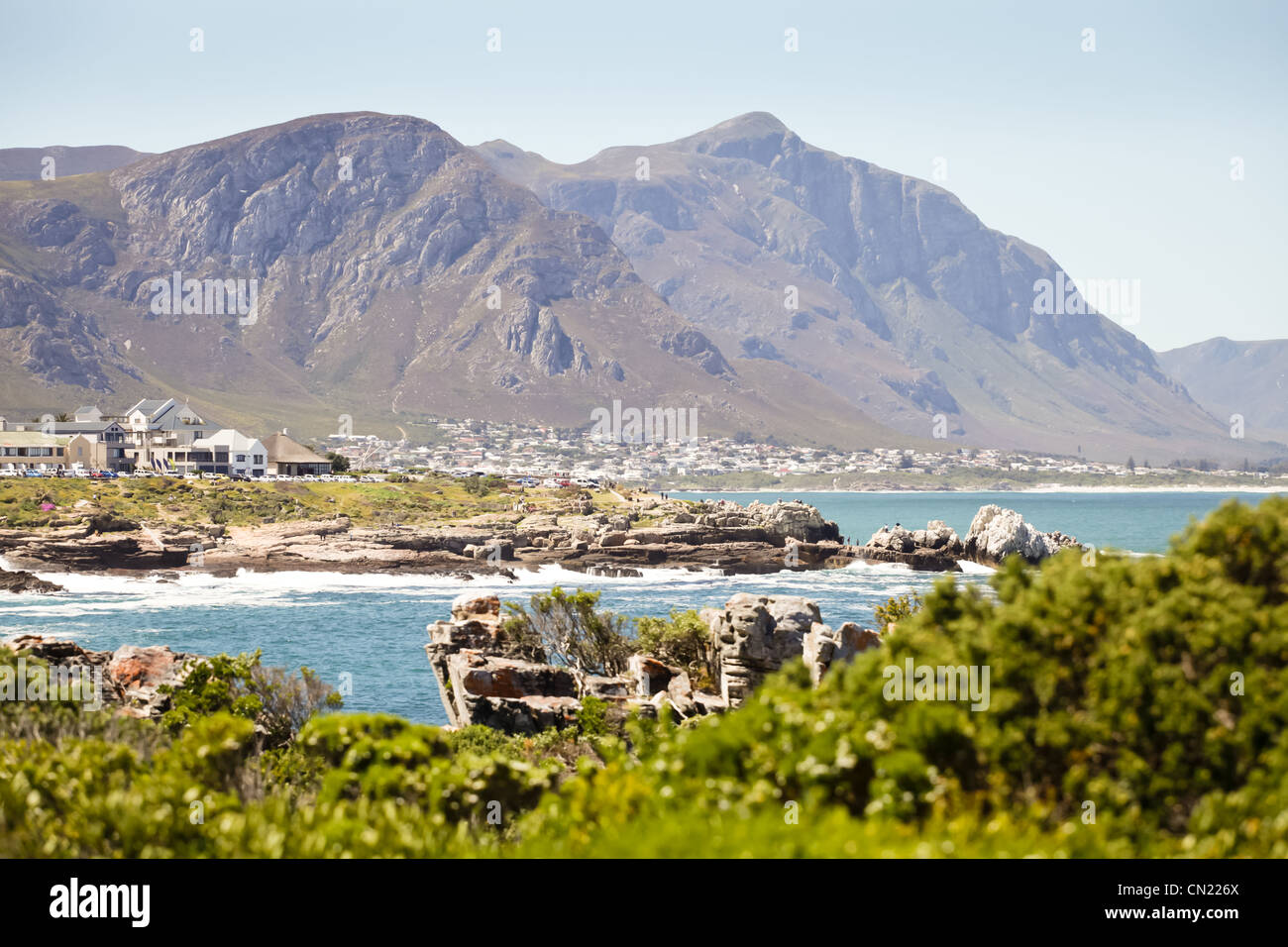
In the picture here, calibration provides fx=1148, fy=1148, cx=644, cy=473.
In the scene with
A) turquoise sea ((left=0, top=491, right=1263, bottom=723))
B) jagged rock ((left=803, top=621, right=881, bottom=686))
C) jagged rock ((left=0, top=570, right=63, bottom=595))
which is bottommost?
turquoise sea ((left=0, top=491, right=1263, bottom=723))

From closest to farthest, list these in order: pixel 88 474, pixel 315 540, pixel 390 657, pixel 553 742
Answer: pixel 553 742 < pixel 390 657 < pixel 315 540 < pixel 88 474

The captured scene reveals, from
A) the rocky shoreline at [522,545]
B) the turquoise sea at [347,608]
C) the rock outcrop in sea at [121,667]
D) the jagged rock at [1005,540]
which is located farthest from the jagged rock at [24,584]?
the jagged rock at [1005,540]

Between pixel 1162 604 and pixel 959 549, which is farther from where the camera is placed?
pixel 959 549

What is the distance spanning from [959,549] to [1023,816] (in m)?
107

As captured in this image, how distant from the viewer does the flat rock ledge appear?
31.8 m

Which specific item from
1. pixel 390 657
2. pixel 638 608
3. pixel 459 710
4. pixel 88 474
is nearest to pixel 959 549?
pixel 638 608

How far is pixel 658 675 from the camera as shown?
37.1 meters

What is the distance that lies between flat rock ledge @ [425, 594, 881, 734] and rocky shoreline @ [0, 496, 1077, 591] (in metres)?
65.0

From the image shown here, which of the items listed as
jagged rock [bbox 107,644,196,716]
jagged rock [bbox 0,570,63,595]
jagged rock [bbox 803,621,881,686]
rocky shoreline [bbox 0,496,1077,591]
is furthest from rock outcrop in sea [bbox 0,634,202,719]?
rocky shoreline [bbox 0,496,1077,591]

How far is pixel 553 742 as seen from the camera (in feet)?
98.1

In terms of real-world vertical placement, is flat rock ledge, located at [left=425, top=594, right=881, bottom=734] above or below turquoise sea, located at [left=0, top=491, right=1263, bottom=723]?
above

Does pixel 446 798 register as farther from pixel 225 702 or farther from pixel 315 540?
pixel 315 540

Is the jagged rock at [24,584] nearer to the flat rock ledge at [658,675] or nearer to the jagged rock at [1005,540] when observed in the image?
the flat rock ledge at [658,675]

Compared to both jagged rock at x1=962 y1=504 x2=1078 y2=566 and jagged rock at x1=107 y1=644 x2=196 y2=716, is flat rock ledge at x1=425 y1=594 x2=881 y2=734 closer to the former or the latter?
jagged rock at x1=107 y1=644 x2=196 y2=716
